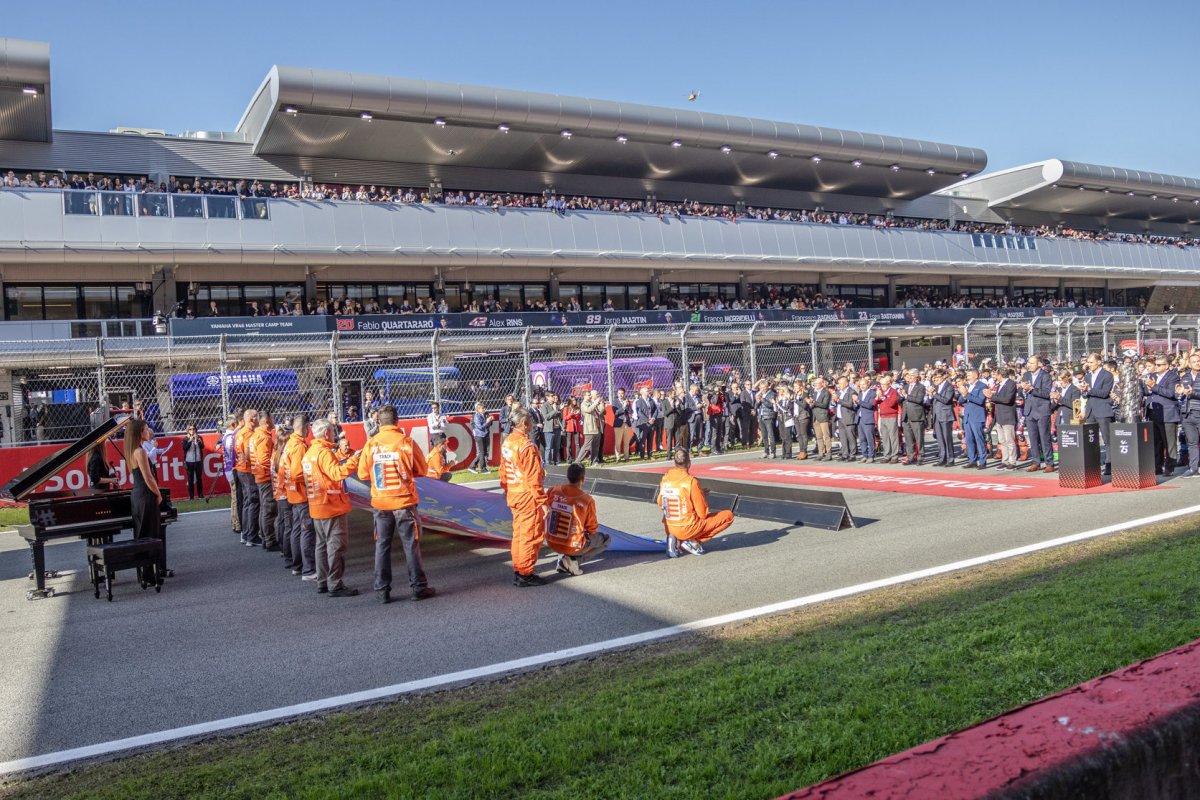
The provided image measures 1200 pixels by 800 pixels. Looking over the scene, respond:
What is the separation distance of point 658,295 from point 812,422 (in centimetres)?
2269

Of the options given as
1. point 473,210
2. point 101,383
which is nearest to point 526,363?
point 101,383

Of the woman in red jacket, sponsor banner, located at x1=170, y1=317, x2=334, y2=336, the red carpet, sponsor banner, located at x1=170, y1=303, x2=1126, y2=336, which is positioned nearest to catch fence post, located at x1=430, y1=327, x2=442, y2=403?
sponsor banner, located at x1=170, y1=303, x2=1126, y2=336

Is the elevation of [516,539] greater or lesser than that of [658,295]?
lesser

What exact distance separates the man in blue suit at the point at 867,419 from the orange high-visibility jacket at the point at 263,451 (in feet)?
41.7

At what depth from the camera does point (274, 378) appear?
1977 cm

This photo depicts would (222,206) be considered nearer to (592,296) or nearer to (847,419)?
(592,296)

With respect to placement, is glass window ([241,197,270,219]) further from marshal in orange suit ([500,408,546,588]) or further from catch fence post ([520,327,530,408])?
marshal in orange suit ([500,408,546,588])

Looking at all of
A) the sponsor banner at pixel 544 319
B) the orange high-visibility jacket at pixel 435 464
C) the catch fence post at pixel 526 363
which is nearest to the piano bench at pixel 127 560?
the orange high-visibility jacket at pixel 435 464

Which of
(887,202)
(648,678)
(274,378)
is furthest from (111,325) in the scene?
(887,202)

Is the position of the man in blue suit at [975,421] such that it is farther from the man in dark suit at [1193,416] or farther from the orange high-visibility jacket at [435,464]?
the orange high-visibility jacket at [435,464]

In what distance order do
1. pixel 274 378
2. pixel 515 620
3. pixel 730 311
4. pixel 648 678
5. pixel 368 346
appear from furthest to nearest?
pixel 730 311
pixel 368 346
pixel 274 378
pixel 515 620
pixel 648 678

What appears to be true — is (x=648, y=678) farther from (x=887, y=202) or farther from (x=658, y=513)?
(x=887, y=202)

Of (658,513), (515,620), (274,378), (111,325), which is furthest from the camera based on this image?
(111,325)

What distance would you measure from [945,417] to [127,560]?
1450cm
